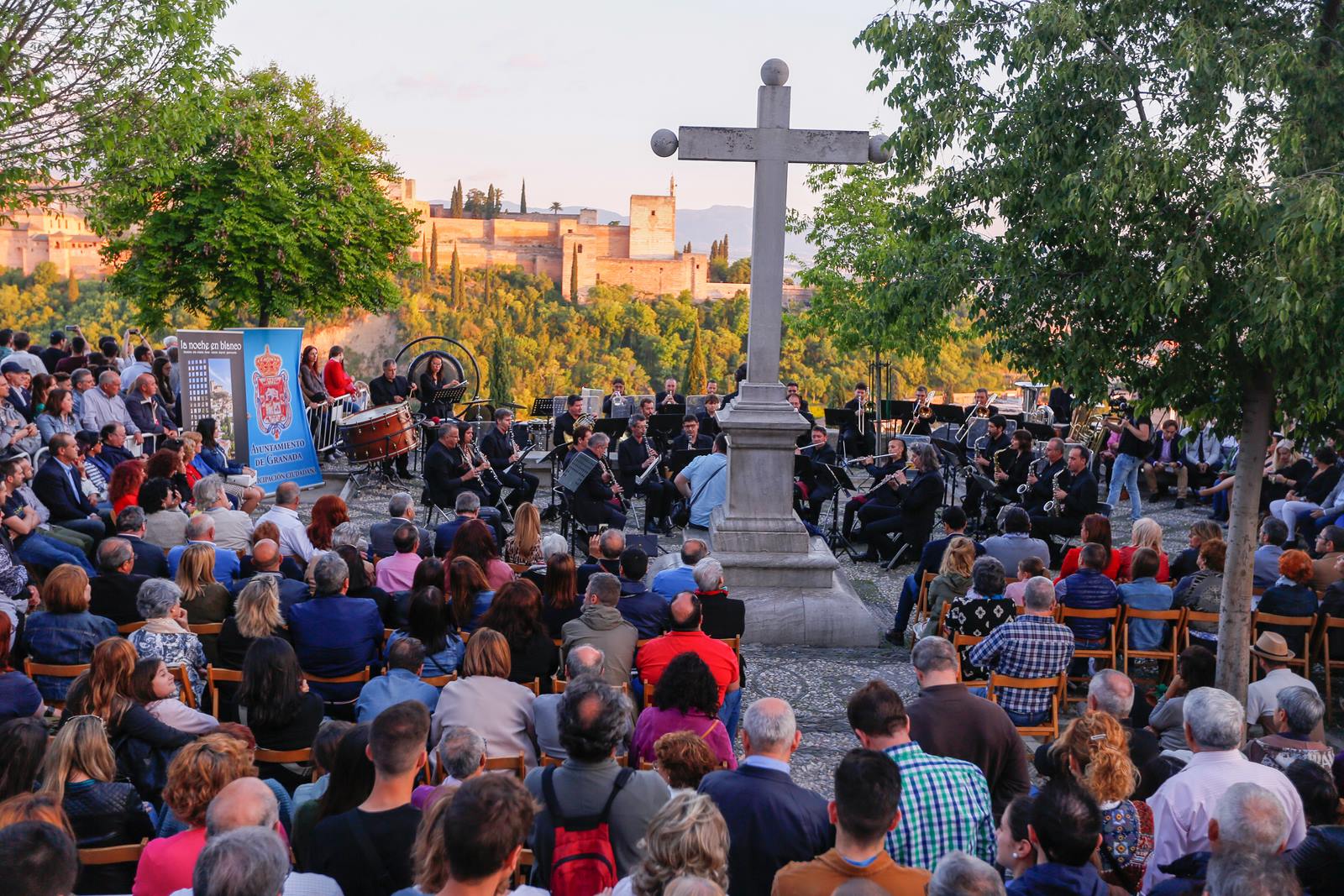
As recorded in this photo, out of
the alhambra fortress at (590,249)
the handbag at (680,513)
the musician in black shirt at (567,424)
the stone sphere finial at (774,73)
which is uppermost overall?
the alhambra fortress at (590,249)

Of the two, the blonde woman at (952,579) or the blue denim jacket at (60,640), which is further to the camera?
the blonde woman at (952,579)

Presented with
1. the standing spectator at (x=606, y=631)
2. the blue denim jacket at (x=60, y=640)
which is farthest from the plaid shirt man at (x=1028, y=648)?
the blue denim jacket at (x=60, y=640)

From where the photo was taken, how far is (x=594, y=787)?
3.75 metres

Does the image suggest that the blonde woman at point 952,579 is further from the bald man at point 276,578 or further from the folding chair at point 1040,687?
the bald man at point 276,578

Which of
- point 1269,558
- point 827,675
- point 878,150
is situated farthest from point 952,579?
point 878,150

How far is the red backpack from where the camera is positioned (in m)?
3.59

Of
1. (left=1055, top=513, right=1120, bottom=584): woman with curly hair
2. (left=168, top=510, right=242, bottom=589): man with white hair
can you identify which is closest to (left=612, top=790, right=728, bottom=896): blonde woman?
(left=168, top=510, right=242, bottom=589): man with white hair

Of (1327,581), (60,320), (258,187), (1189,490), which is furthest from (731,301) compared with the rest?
(1327,581)

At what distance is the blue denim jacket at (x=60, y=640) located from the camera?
563cm

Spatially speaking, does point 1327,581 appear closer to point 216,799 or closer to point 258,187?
point 216,799

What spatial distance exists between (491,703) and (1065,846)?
8.23ft

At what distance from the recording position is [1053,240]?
6.48 metres

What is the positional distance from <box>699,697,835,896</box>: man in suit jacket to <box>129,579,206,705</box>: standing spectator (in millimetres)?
3008

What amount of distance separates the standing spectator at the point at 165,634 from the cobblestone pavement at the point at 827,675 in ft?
9.92
